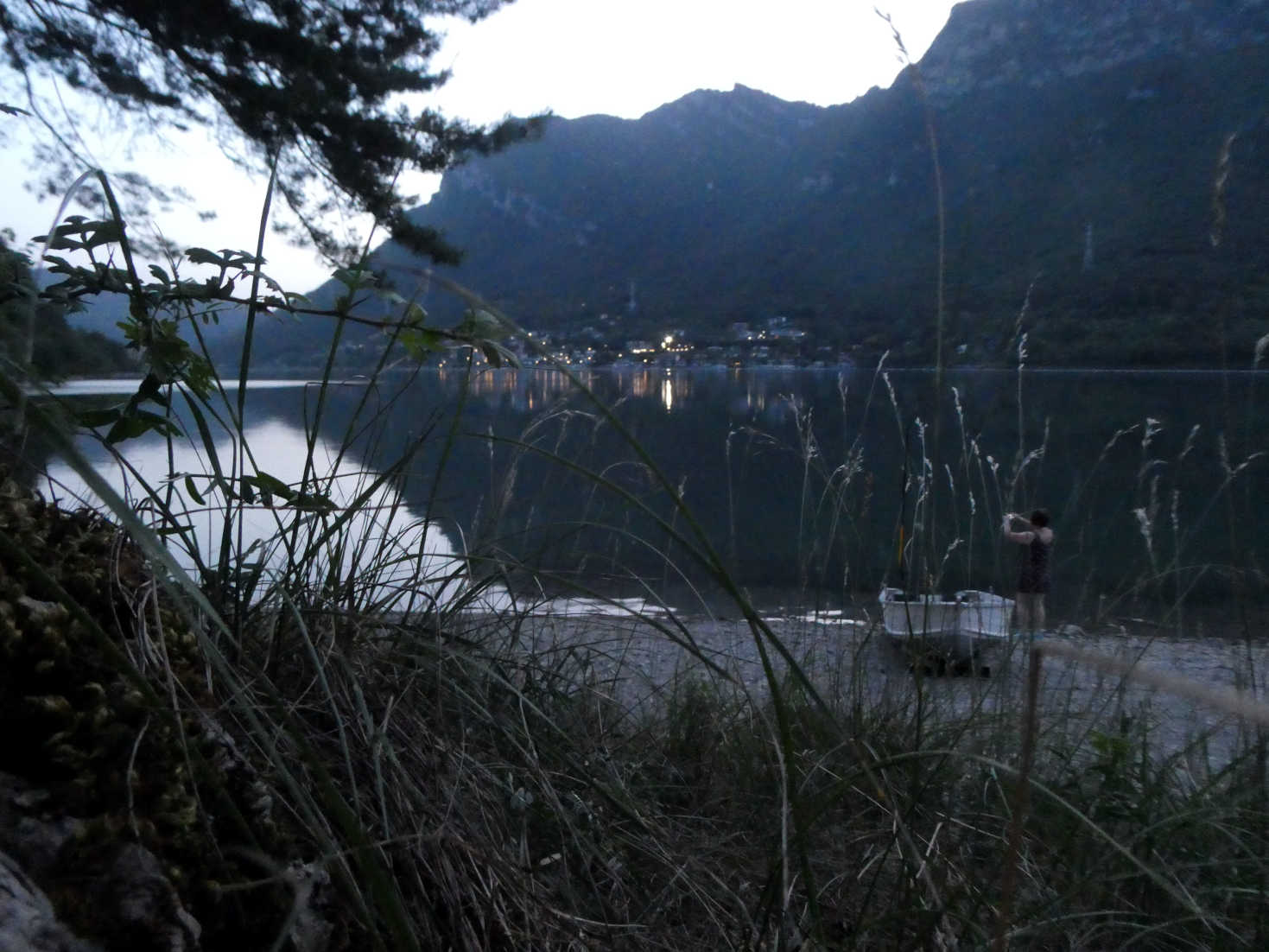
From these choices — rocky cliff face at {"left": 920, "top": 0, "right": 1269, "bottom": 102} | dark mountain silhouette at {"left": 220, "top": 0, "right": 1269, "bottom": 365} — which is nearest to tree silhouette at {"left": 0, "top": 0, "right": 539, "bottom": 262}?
dark mountain silhouette at {"left": 220, "top": 0, "right": 1269, "bottom": 365}

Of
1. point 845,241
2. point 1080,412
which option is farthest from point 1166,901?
point 845,241

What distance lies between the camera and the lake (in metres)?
1.64

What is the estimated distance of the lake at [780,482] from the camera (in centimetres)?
164

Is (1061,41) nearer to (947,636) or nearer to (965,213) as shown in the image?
(947,636)

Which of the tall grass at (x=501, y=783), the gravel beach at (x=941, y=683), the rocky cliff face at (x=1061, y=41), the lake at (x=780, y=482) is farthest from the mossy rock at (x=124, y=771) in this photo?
the rocky cliff face at (x=1061, y=41)

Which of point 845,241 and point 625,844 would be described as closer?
point 625,844

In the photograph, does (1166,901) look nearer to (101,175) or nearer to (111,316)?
(101,175)

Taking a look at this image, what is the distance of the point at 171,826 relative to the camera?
71 cm

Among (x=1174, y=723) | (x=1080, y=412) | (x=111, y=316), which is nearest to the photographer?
(x=111, y=316)

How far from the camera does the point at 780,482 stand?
15766 mm

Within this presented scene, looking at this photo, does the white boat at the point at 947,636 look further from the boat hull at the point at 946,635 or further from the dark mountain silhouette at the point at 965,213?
the dark mountain silhouette at the point at 965,213

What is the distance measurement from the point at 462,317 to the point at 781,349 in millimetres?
23372

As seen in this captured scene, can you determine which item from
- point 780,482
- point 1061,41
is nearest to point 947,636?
point 780,482

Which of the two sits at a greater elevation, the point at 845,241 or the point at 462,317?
the point at 845,241
